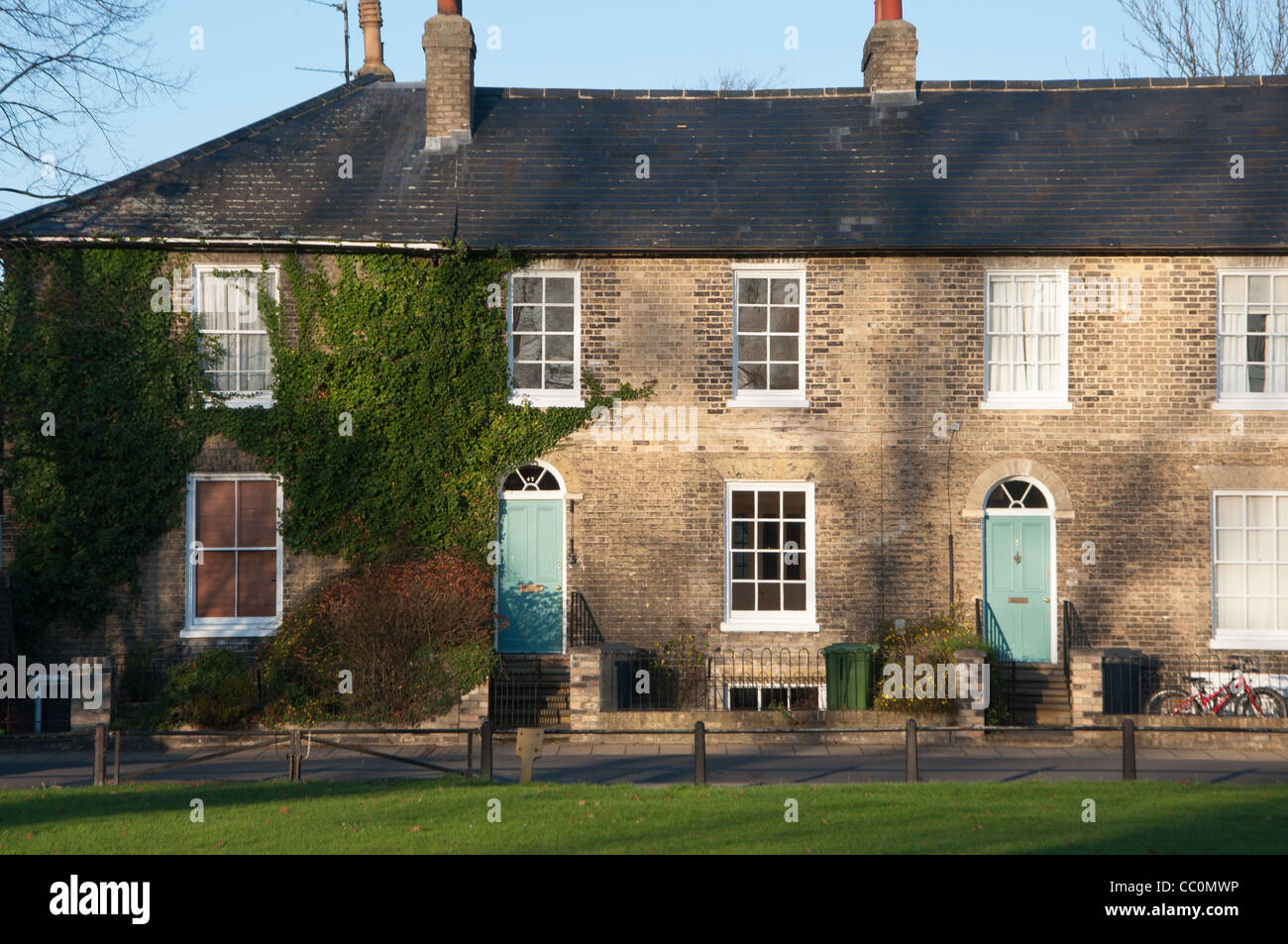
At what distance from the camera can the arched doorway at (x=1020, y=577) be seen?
1780 centimetres

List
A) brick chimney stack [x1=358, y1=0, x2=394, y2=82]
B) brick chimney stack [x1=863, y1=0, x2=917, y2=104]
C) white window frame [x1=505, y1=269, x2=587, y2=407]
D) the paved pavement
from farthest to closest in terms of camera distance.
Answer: brick chimney stack [x1=358, y1=0, x2=394, y2=82] < brick chimney stack [x1=863, y1=0, x2=917, y2=104] < white window frame [x1=505, y1=269, x2=587, y2=407] < the paved pavement

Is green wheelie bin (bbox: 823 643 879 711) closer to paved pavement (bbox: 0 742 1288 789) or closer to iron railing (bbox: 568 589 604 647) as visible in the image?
paved pavement (bbox: 0 742 1288 789)

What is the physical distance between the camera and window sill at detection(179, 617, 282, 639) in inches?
689

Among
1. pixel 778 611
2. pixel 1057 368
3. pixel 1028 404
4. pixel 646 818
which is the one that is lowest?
pixel 646 818

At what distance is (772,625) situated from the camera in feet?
58.5

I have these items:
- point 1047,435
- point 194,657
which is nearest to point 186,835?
point 194,657

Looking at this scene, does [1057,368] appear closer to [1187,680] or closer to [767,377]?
[767,377]

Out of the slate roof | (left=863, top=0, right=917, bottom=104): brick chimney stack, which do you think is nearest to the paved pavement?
the slate roof

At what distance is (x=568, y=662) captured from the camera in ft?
56.9

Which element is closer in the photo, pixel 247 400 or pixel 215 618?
pixel 215 618

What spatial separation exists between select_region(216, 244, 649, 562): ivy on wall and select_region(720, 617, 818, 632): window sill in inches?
144

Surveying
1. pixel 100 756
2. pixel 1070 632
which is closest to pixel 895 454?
pixel 1070 632

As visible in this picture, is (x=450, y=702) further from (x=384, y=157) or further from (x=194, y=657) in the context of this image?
(x=384, y=157)

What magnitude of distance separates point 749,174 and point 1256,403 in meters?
8.25
